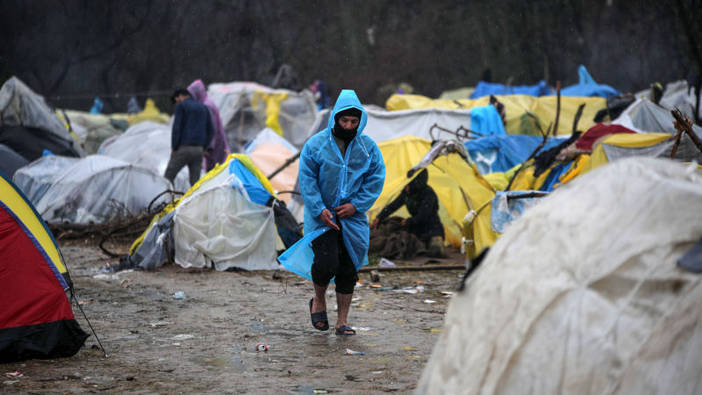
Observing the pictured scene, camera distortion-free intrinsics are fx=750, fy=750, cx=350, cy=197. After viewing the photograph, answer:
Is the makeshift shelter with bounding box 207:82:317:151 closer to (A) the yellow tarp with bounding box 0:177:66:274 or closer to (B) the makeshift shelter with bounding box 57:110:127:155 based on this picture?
(B) the makeshift shelter with bounding box 57:110:127:155

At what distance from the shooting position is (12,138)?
44.0ft

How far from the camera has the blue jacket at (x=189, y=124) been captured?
10016 mm

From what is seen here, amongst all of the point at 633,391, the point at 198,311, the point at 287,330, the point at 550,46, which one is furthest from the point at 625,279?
the point at 550,46

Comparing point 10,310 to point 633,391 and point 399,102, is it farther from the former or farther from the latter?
point 399,102

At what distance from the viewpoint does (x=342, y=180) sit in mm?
4852

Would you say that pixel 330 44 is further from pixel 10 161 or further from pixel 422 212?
pixel 422 212

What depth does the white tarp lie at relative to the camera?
769 centimetres

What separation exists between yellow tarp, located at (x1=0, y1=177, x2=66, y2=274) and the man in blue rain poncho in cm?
156

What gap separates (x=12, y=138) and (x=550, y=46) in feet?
81.5

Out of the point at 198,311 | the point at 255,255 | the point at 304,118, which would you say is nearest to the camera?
the point at 198,311

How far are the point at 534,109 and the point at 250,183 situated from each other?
823cm

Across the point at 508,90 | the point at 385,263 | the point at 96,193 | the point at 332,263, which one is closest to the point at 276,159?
the point at 96,193

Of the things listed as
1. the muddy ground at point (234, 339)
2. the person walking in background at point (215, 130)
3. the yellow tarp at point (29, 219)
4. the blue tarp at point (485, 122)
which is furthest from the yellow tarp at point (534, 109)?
the yellow tarp at point (29, 219)

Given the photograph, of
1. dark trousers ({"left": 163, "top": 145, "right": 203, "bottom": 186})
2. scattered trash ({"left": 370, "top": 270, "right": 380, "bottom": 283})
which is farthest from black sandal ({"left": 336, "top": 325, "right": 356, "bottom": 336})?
dark trousers ({"left": 163, "top": 145, "right": 203, "bottom": 186})
